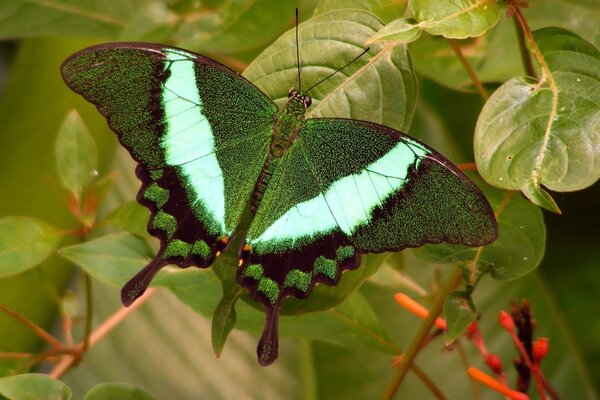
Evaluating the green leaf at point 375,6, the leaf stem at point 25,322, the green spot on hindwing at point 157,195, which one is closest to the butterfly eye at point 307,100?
the green leaf at point 375,6

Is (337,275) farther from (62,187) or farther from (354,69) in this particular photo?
(62,187)

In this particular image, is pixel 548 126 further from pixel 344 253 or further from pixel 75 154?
pixel 75 154

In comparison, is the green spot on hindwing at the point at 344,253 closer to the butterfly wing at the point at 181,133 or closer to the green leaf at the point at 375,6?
the butterfly wing at the point at 181,133

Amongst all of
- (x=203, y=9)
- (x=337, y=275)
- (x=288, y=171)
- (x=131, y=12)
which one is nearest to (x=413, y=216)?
(x=337, y=275)

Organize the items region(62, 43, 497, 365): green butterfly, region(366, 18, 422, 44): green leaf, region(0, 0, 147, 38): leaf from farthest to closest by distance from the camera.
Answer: region(0, 0, 147, 38): leaf
region(62, 43, 497, 365): green butterfly
region(366, 18, 422, 44): green leaf

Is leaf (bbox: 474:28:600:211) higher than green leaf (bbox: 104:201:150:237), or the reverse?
leaf (bbox: 474:28:600:211)

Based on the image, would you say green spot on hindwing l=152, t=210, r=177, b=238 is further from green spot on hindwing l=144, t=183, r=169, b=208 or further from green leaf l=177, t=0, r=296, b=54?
green leaf l=177, t=0, r=296, b=54

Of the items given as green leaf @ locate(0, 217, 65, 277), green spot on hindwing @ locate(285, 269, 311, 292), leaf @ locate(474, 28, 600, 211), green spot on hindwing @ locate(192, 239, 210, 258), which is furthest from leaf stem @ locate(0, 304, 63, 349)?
leaf @ locate(474, 28, 600, 211)
